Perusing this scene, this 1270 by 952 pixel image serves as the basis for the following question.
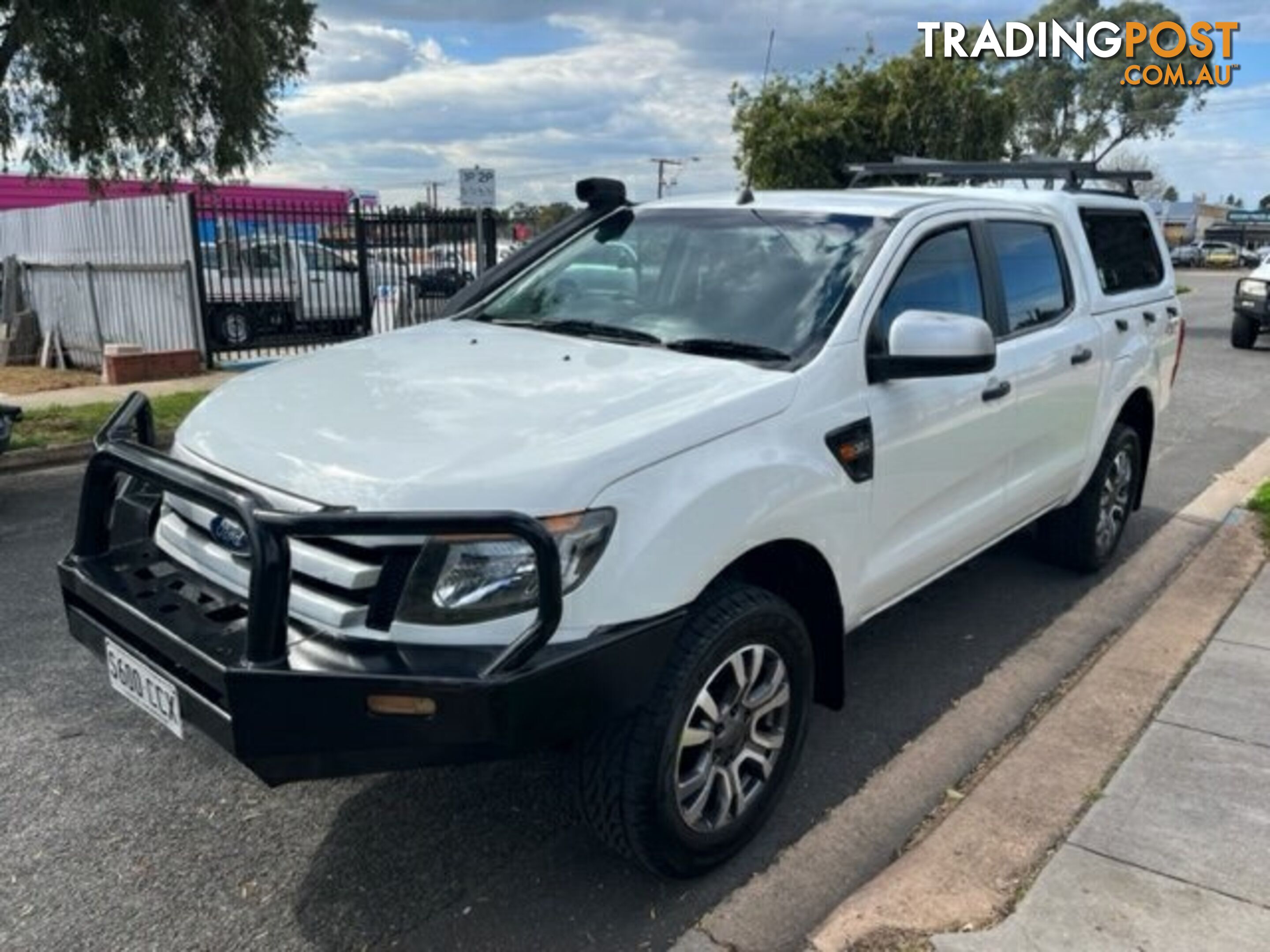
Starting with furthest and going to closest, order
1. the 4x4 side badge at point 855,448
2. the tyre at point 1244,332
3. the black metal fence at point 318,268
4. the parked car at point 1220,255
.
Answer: the parked car at point 1220,255 → the tyre at point 1244,332 → the black metal fence at point 318,268 → the 4x4 side badge at point 855,448

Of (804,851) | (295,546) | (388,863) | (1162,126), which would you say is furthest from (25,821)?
(1162,126)

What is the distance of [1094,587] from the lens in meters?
5.17

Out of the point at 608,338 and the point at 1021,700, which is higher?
the point at 608,338

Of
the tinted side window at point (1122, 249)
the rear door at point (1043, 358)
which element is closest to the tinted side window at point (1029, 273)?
the rear door at point (1043, 358)

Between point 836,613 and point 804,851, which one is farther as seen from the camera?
point 836,613

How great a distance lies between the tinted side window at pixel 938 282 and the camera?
134 inches

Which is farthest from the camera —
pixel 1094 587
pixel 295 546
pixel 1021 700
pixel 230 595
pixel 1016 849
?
pixel 1094 587

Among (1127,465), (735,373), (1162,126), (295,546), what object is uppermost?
(1162,126)

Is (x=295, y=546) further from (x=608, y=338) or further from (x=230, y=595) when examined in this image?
(x=608, y=338)

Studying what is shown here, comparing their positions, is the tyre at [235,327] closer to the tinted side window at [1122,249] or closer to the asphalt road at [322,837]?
the asphalt road at [322,837]

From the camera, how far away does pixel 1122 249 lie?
5328 mm

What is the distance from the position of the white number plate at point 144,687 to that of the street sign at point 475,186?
1003cm

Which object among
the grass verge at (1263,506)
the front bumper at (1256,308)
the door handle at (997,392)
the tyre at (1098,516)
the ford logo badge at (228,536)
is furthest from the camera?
the front bumper at (1256,308)

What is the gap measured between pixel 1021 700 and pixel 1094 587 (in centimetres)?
153
